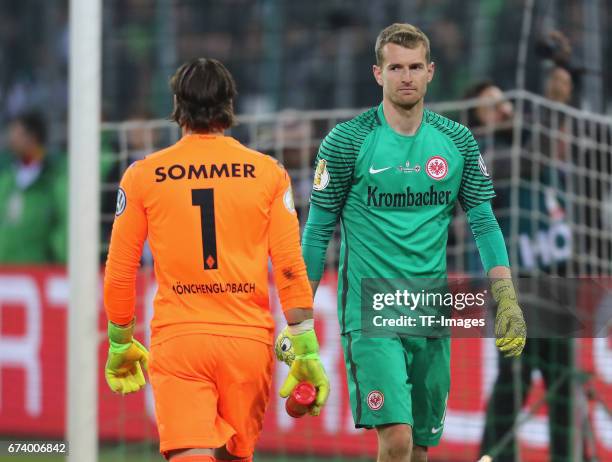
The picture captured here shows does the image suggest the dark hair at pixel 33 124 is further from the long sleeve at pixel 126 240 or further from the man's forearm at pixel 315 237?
the long sleeve at pixel 126 240

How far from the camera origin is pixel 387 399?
16.1 ft

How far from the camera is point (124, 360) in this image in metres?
4.82

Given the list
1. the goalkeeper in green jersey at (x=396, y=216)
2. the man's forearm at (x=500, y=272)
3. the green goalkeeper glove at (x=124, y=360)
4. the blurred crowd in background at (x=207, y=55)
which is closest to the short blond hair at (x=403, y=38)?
the goalkeeper in green jersey at (x=396, y=216)

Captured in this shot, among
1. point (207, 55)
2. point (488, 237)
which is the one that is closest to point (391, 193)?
point (488, 237)

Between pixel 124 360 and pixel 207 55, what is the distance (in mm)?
6871

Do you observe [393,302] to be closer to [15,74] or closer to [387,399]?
[387,399]

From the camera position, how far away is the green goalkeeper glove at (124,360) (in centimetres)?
474

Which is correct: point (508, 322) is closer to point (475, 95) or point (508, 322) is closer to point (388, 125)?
point (388, 125)

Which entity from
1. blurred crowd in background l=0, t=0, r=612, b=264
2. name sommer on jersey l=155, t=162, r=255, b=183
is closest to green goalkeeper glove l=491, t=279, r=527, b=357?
name sommer on jersey l=155, t=162, r=255, b=183

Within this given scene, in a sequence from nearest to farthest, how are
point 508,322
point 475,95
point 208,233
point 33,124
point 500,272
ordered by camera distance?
point 208,233 < point 508,322 < point 500,272 < point 475,95 < point 33,124

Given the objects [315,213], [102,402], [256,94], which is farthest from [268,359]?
[256,94]

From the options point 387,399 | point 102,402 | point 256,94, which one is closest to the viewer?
point 387,399

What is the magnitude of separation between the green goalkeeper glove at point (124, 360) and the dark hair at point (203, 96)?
772 millimetres

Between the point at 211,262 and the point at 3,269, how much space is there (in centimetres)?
551
